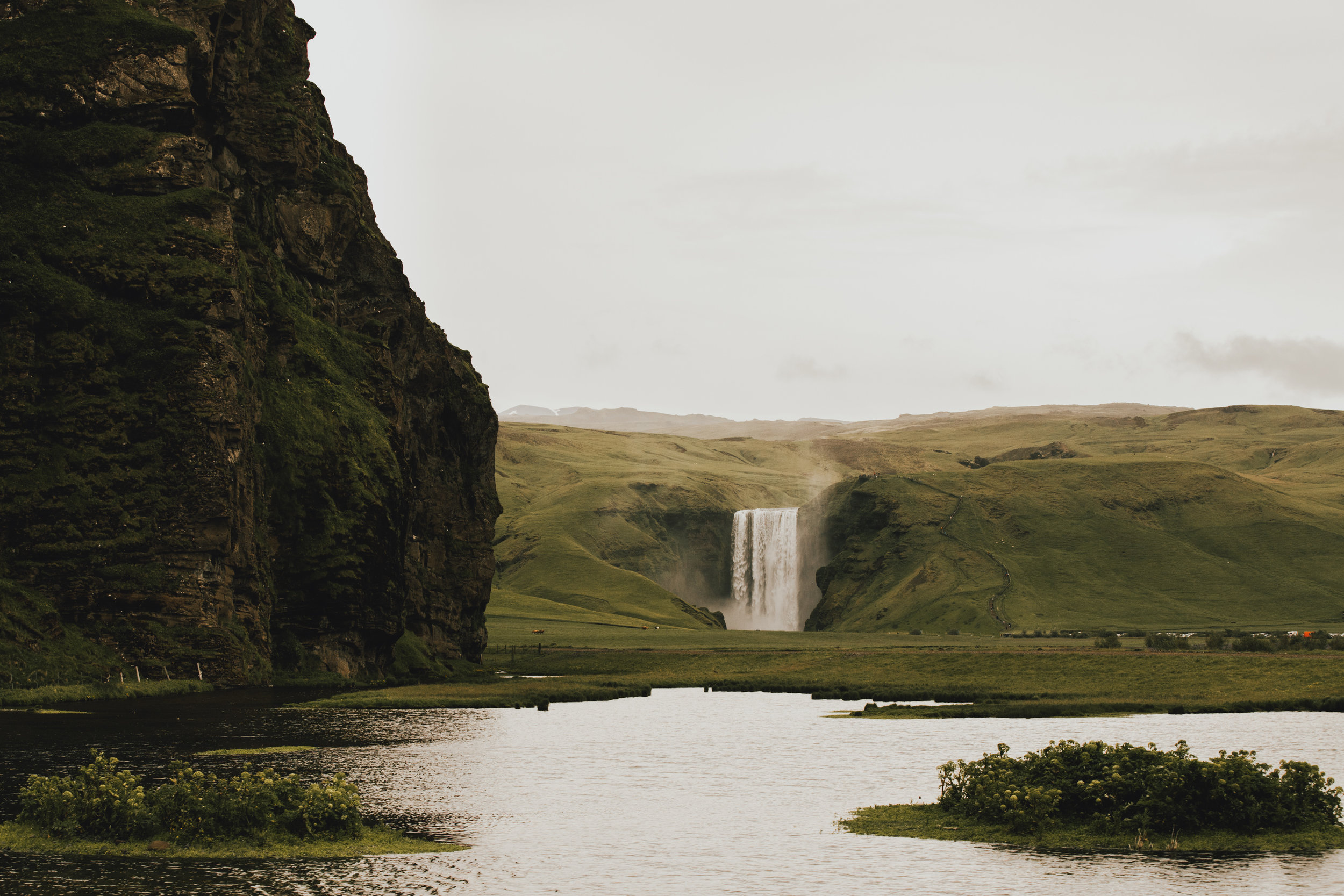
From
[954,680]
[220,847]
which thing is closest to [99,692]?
[220,847]

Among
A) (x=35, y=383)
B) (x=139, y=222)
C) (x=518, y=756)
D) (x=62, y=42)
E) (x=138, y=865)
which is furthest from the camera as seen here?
(x=62, y=42)

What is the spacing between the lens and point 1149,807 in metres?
37.9

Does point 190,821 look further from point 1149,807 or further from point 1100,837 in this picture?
point 1149,807

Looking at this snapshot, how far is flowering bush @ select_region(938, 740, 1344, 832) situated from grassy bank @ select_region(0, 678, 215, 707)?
58864 millimetres

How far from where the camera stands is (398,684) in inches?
4594

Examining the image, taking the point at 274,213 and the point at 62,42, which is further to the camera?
the point at 274,213

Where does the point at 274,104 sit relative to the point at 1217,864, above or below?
above

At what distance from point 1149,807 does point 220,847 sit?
2762 cm

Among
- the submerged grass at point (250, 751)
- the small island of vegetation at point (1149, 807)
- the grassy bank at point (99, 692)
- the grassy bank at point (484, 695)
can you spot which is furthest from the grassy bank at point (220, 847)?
the grassy bank at point (484, 695)

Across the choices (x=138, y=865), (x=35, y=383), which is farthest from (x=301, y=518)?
(x=138, y=865)

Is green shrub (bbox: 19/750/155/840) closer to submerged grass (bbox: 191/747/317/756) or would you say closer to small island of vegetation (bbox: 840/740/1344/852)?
submerged grass (bbox: 191/747/317/756)

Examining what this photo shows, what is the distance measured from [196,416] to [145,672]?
20719 mm

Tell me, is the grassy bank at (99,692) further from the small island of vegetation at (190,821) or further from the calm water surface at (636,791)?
the small island of vegetation at (190,821)

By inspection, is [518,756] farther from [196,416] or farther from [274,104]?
[274,104]
